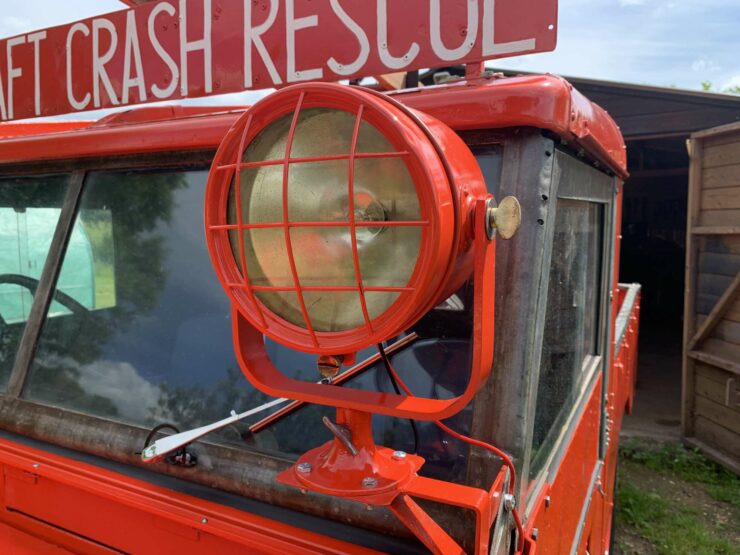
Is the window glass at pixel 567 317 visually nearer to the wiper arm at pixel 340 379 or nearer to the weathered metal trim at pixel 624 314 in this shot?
the wiper arm at pixel 340 379

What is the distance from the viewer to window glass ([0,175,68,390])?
1.60 m

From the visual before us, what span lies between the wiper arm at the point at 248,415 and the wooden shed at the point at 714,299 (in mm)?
4230

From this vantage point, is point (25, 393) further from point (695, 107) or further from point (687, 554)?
point (695, 107)

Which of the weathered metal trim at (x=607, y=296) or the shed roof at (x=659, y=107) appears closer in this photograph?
the weathered metal trim at (x=607, y=296)

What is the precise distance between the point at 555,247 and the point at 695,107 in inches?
199

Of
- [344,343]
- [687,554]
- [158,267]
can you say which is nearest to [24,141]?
[158,267]

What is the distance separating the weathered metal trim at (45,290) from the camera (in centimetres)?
151

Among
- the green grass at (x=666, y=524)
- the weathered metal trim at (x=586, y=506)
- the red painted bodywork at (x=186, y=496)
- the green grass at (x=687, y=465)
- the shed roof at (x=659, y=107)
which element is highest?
the shed roof at (x=659, y=107)

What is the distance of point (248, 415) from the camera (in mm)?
1215

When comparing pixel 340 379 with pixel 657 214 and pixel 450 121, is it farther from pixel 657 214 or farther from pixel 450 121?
pixel 657 214

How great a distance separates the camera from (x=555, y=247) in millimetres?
1216

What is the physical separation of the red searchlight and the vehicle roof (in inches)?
8.9

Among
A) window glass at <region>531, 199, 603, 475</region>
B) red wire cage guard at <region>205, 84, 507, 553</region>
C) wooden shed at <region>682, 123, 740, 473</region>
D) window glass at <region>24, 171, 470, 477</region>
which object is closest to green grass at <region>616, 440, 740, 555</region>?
wooden shed at <region>682, 123, 740, 473</region>

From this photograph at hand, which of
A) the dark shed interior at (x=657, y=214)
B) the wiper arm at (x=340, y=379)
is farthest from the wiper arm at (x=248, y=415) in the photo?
the dark shed interior at (x=657, y=214)
